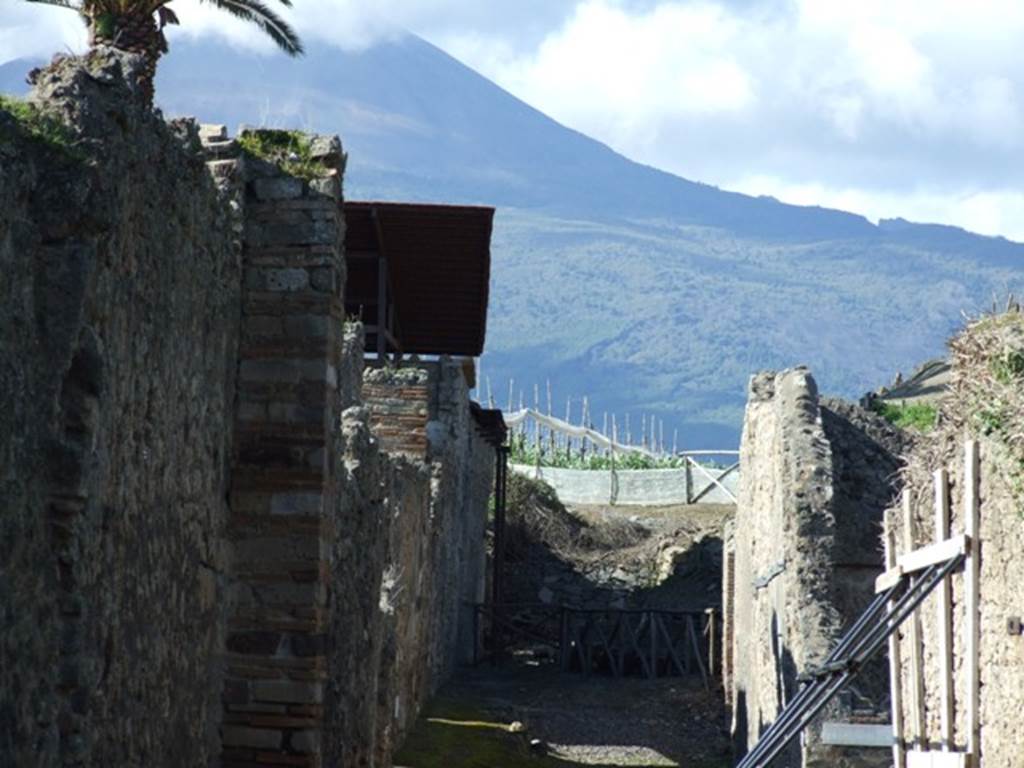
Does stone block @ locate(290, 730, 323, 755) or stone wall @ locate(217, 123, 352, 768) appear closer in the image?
stone wall @ locate(217, 123, 352, 768)

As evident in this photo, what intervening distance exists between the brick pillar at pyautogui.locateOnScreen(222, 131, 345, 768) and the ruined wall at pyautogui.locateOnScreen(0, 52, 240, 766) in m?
0.27

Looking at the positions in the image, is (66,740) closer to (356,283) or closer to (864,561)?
(864,561)

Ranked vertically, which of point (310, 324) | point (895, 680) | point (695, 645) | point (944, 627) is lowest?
point (695, 645)

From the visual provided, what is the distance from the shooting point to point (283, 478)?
9.73 m

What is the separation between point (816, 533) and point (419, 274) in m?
12.0

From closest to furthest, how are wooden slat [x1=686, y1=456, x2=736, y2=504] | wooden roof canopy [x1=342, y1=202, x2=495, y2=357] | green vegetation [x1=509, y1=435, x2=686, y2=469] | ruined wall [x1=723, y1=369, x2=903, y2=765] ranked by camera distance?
ruined wall [x1=723, y1=369, x2=903, y2=765] → wooden roof canopy [x1=342, y1=202, x2=495, y2=357] → wooden slat [x1=686, y1=456, x2=736, y2=504] → green vegetation [x1=509, y1=435, x2=686, y2=469]

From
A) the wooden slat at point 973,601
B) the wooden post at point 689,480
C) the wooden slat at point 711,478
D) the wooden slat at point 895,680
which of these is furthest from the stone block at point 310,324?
the wooden post at point 689,480

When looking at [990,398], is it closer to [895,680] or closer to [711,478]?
[895,680]

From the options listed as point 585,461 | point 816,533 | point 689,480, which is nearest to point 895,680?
point 816,533

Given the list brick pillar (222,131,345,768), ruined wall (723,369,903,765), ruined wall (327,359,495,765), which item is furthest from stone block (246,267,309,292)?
ruined wall (723,369,903,765)

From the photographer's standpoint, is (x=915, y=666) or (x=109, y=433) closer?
(x=109, y=433)

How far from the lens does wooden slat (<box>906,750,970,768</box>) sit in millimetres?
8500

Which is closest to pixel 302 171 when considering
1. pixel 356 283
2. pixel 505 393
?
pixel 356 283

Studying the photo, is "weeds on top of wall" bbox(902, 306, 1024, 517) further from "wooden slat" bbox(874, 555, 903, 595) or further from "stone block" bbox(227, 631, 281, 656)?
"stone block" bbox(227, 631, 281, 656)
